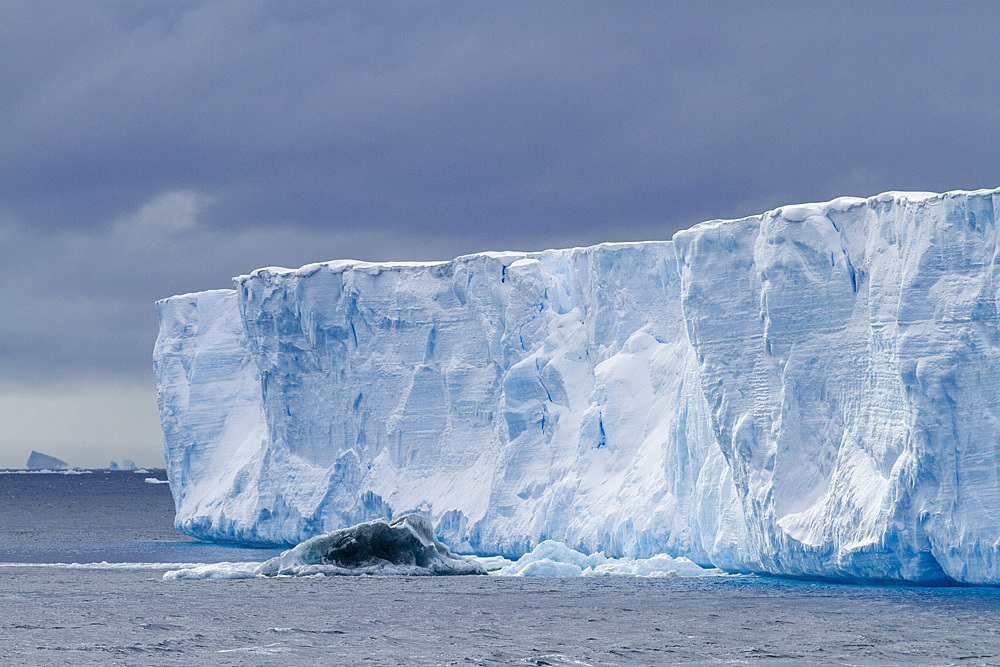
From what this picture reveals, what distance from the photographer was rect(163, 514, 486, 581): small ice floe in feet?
79.0

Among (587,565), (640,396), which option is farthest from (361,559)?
(640,396)

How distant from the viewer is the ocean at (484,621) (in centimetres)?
1535

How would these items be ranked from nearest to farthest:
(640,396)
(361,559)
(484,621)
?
1. (484,621)
2. (361,559)
3. (640,396)

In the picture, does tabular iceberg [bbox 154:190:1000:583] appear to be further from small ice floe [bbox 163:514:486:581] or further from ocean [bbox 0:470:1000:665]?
small ice floe [bbox 163:514:486:581]

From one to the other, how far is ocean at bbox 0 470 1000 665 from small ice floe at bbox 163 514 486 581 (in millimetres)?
464

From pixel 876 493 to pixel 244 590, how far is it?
9.48m

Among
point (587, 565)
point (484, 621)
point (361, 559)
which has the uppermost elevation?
point (361, 559)

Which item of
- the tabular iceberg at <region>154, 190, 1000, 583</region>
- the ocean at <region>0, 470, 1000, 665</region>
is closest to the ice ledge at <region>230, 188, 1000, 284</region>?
the tabular iceberg at <region>154, 190, 1000, 583</region>

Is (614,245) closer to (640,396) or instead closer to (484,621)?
(640,396)

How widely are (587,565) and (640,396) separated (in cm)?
309

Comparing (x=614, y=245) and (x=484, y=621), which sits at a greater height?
(x=614, y=245)

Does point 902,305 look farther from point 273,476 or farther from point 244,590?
point 273,476

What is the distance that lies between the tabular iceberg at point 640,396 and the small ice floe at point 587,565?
23 centimetres

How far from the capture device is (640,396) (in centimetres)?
2544
